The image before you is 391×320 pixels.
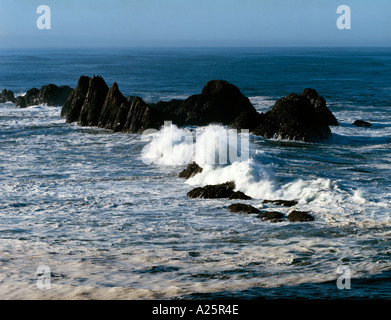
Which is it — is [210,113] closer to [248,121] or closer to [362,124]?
[248,121]

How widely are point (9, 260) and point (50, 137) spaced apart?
850 inches

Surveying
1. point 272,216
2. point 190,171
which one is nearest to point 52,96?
point 190,171

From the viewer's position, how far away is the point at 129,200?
64.6ft

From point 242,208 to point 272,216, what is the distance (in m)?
1.24

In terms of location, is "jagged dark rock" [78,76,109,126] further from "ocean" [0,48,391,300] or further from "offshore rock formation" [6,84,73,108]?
"offshore rock formation" [6,84,73,108]

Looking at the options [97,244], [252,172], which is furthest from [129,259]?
[252,172]

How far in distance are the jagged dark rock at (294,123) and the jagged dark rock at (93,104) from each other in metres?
A: 11.6

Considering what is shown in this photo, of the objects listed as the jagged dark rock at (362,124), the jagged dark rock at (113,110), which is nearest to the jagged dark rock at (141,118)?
the jagged dark rock at (113,110)

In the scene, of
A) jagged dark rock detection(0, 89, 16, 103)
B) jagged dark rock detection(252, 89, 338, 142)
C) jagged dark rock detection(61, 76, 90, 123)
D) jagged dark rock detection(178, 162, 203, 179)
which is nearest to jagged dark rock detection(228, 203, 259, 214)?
jagged dark rock detection(178, 162, 203, 179)

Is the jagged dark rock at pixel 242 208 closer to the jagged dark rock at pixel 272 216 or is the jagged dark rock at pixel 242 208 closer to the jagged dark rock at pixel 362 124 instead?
the jagged dark rock at pixel 272 216

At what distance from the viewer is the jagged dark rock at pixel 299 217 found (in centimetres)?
1675

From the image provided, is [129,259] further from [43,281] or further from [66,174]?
[66,174]

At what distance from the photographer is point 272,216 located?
672 inches
